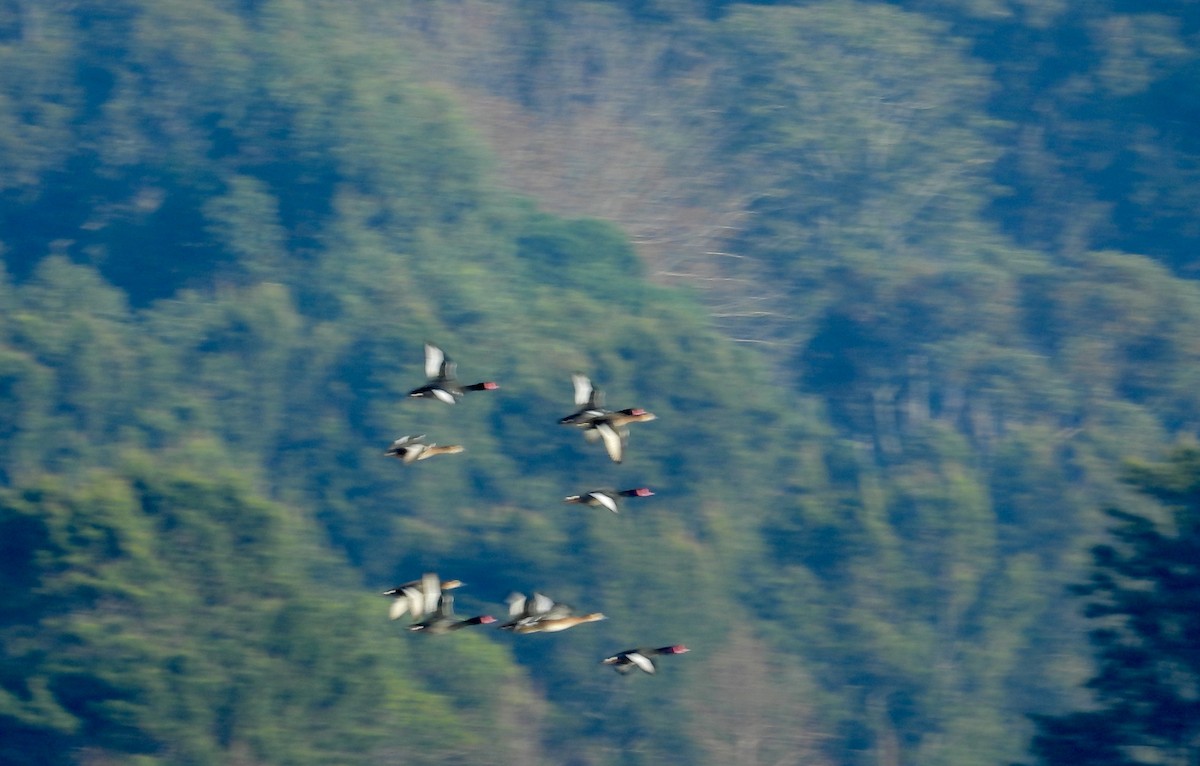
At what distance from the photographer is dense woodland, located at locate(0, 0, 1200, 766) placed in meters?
37.3

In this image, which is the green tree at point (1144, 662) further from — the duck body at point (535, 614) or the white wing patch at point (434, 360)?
the white wing patch at point (434, 360)

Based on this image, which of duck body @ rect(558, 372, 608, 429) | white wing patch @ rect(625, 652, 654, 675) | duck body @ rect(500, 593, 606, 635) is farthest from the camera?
white wing patch @ rect(625, 652, 654, 675)

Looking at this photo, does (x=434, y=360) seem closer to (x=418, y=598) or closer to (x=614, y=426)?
(x=614, y=426)

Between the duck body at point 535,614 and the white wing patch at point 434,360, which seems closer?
the duck body at point 535,614

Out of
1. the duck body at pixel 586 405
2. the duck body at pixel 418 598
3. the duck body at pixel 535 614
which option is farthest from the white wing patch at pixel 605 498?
the duck body at pixel 418 598

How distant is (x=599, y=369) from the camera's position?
52938 mm

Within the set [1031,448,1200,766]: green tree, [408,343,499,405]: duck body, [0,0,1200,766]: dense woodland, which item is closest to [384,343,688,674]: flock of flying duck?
[408,343,499,405]: duck body

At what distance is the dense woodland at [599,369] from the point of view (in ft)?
122

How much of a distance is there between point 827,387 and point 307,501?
1657cm

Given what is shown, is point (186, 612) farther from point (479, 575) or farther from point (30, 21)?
point (30, 21)

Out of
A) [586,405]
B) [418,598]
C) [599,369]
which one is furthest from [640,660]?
[599,369]

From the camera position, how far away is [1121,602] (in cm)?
3238

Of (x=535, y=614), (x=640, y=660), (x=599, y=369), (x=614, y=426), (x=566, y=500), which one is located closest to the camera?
(x=535, y=614)

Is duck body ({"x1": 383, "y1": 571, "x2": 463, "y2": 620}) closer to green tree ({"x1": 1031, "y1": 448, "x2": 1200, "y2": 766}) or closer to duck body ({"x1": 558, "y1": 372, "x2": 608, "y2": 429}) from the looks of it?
duck body ({"x1": 558, "y1": 372, "x2": 608, "y2": 429})
